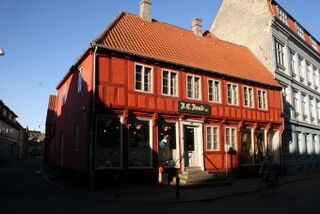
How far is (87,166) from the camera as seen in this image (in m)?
14.2

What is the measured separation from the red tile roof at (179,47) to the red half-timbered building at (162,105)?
0.27 ft

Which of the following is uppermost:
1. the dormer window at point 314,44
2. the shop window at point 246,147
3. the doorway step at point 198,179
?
the dormer window at point 314,44

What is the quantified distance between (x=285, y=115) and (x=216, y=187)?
1293cm

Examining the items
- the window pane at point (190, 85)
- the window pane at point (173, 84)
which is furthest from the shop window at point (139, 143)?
the window pane at point (190, 85)

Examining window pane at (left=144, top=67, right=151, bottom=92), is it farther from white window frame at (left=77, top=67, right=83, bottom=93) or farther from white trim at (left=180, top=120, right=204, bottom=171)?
white window frame at (left=77, top=67, right=83, bottom=93)

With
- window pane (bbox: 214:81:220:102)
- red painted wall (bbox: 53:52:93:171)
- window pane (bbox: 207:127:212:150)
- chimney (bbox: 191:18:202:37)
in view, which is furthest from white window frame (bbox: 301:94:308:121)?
red painted wall (bbox: 53:52:93:171)

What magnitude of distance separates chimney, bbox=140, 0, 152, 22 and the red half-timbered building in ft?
0.64

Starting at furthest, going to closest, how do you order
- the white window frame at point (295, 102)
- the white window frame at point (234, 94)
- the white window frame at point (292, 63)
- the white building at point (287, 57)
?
the white window frame at point (292, 63) < the white window frame at point (295, 102) < the white building at point (287, 57) < the white window frame at point (234, 94)

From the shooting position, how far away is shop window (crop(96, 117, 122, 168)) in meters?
14.6

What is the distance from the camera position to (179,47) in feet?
64.4

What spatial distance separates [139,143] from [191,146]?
141 inches

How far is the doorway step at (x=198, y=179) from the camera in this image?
1559cm

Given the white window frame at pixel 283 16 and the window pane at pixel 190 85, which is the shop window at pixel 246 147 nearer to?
the window pane at pixel 190 85

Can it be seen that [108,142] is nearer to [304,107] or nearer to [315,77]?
[304,107]
